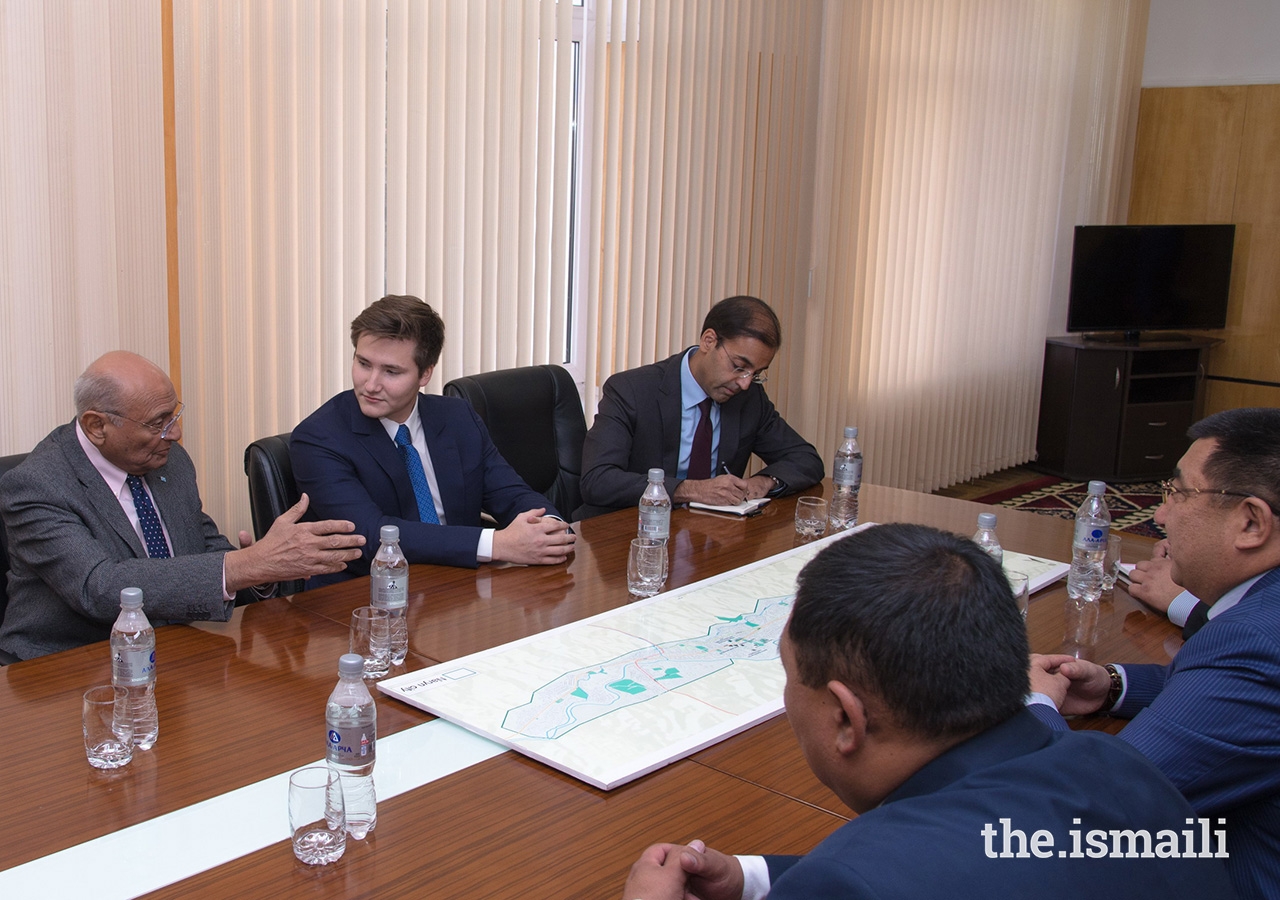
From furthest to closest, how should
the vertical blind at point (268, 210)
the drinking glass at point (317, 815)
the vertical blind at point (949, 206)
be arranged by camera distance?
the vertical blind at point (949, 206) < the vertical blind at point (268, 210) < the drinking glass at point (317, 815)

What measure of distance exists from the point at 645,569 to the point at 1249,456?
→ 49.1 inches

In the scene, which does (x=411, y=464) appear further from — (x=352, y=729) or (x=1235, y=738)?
(x=1235, y=738)

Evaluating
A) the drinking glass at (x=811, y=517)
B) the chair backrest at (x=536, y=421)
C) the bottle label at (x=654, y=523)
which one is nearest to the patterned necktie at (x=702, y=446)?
the chair backrest at (x=536, y=421)

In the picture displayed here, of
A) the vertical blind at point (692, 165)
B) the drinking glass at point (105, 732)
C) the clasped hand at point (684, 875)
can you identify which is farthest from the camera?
the vertical blind at point (692, 165)

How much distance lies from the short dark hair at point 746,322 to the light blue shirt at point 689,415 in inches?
7.8

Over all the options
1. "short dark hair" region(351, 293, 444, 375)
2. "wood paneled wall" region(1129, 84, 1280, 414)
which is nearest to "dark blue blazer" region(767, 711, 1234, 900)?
"short dark hair" region(351, 293, 444, 375)

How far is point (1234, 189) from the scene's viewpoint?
7.71 m

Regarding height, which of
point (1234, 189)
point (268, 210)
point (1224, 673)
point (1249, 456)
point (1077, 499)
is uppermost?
point (1234, 189)

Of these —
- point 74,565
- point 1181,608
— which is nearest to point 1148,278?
point 1181,608

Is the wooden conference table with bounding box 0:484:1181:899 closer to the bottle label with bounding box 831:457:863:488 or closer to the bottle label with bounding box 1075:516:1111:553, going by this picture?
the bottle label with bounding box 1075:516:1111:553

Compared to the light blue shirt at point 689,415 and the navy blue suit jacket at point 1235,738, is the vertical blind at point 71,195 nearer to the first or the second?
the light blue shirt at point 689,415

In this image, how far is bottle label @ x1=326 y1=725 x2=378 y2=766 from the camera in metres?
1.54

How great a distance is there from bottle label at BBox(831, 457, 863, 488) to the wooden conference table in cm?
101

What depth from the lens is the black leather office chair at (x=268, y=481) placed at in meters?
2.73
